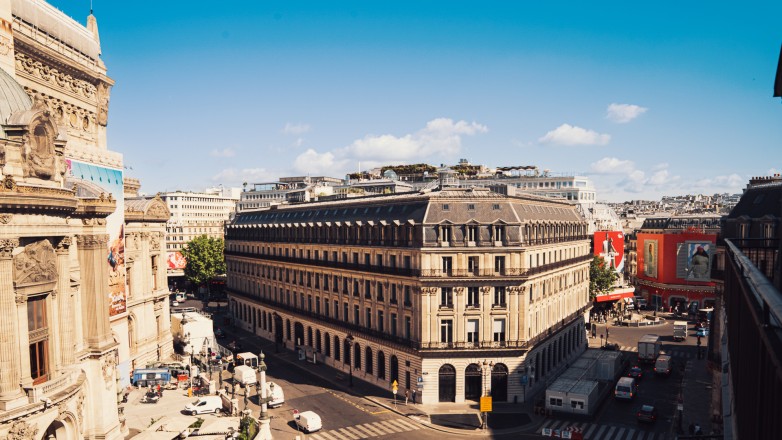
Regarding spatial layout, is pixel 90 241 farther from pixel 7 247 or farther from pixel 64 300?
pixel 7 247

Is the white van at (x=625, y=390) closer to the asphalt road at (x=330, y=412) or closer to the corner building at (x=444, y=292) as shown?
the corner building at (x=444, y=292)

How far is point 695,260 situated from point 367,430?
8681 centimetres

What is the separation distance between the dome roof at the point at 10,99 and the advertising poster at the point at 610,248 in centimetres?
10258

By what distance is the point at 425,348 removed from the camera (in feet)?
193

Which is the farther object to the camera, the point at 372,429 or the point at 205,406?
the point at 372,429

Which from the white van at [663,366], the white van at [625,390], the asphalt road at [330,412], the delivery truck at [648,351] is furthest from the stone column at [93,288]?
the delivery truck at [648,351]

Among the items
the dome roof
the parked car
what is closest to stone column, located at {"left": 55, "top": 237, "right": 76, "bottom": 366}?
the dome roof

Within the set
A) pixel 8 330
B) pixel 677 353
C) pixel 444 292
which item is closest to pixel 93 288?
pixel 8 330

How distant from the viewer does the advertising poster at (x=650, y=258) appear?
120 m

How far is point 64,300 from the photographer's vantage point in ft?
111

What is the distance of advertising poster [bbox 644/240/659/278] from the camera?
120312 mm

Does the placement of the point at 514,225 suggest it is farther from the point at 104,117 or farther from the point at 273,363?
the point at 104,117

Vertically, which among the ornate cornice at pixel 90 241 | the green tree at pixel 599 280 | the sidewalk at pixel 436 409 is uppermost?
the ornate cornice at pixel 90 241

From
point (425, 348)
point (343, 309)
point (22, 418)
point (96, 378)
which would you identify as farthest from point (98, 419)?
point (343, 309)
